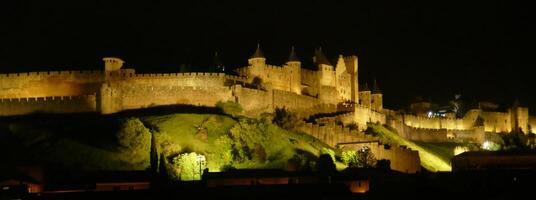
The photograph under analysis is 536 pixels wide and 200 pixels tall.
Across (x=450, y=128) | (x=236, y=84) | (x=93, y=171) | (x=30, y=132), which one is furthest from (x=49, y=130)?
(x=450, y=128)

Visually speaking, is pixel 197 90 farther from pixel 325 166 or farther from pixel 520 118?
pixel 520 118

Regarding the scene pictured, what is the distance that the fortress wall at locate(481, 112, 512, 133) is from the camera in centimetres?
13062

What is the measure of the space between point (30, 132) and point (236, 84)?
22.3 meters


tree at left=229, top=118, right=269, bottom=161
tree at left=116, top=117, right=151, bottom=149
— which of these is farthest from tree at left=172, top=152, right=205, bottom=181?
tree at left=229, top=118, right=269, bottom=161

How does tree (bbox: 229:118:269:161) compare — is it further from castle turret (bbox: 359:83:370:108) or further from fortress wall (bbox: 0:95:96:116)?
castle turret (bbox: 359:83:370:108)

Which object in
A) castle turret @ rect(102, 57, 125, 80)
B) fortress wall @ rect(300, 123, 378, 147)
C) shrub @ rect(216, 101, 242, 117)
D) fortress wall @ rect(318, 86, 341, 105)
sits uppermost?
castle turret @ rect(102, 57, 125, 80)

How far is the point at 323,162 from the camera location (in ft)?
250

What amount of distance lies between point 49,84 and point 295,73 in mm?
28467

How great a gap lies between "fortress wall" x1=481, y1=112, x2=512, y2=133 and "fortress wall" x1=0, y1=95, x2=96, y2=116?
62374mm

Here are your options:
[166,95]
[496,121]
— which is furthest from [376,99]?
[166,95]

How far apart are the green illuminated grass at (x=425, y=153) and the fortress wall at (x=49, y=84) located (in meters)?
32.6

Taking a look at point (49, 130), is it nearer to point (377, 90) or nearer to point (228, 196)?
point (228, 196)

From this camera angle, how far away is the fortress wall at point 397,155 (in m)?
91.6

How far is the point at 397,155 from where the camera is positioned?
9175 centimetres
